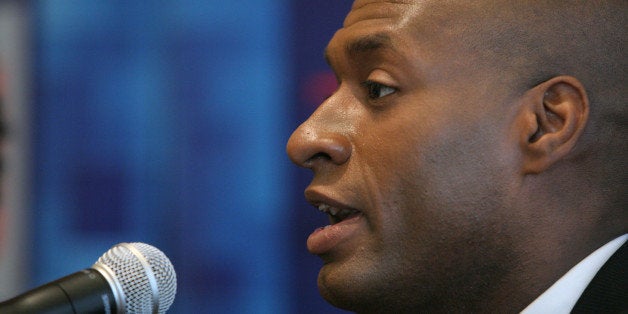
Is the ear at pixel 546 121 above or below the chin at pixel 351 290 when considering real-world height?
above

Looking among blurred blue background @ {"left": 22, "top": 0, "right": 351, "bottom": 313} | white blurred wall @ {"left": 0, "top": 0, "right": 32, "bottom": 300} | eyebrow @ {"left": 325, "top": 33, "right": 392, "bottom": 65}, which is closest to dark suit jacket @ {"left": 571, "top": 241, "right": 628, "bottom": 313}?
eyebrow @ {"left": 325, "top": 33, "right": 392, "bottom": 65}

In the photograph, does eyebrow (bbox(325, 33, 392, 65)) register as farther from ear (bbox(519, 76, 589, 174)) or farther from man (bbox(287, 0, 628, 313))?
ear (bbox(519, 76, 589, 174))

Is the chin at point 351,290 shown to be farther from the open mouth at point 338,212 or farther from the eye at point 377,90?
the eye at point 377,90

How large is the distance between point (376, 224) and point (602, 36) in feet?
1.76

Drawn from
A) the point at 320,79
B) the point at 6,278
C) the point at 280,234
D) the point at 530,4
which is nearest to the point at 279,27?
the point at 320,79

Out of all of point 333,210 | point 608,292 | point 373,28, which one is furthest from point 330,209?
point 608,292

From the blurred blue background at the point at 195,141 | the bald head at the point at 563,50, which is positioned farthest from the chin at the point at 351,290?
the blurred blue background at the point at 195,141

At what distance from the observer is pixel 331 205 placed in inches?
57.4

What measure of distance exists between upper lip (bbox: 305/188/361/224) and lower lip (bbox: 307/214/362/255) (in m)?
0.02

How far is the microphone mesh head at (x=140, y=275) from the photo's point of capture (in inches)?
49.0

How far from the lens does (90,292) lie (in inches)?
46.9

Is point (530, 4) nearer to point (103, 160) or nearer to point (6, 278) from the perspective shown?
point (103, 160)

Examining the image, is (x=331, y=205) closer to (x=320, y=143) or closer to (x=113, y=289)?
(x=320, y=143)

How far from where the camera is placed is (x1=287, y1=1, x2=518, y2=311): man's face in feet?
4.62
